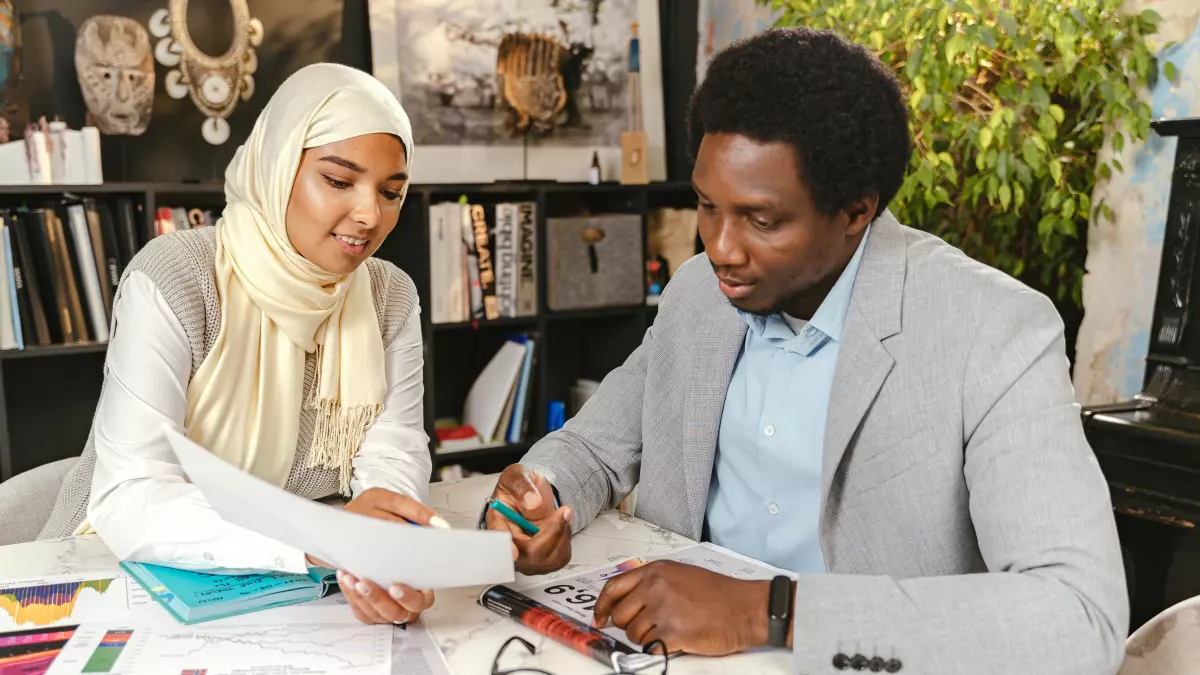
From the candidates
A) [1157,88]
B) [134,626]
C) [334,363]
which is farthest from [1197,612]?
[1157,88]

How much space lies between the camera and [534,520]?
1.36 m

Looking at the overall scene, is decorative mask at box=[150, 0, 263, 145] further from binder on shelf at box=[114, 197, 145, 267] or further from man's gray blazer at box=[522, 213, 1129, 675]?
man's gray blazer at box=[522, 213, 1129, 675]

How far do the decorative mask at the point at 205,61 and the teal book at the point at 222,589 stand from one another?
2.00 metres

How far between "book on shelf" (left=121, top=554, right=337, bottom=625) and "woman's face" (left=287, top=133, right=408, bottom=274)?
618 mm

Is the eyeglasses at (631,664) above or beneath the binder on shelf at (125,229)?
beneath

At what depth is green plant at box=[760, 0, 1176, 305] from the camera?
2.59 meters

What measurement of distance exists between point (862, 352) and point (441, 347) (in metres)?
2.49

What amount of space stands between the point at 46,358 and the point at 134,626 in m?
2.21

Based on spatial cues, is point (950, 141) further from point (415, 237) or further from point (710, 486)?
point (710, 486)

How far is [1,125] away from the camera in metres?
2.71

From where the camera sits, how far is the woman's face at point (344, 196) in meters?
1.62

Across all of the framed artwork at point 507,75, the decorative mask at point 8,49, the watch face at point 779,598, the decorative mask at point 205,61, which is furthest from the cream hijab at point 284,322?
the framed artwork at point 507,75

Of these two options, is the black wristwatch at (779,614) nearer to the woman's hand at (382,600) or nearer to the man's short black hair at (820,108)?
the woman's hand at (382,600)

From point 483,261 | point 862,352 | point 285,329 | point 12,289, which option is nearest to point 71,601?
point 285,329
